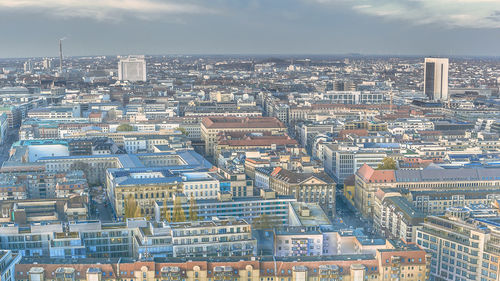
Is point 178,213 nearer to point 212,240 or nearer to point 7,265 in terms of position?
point 212,240

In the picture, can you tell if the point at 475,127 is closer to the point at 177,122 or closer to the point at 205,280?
the point at 177,122

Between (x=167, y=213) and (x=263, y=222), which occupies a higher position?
(x=167, y=213)

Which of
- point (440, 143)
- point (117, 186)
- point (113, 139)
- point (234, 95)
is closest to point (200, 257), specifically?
point (117, 186)

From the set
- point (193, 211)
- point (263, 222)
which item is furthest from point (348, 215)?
point (193, 211)

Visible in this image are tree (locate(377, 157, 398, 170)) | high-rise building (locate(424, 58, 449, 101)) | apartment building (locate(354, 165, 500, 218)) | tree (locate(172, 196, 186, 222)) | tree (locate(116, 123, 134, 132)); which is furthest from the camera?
high-rise building (locate(424, 58, 449, 101))

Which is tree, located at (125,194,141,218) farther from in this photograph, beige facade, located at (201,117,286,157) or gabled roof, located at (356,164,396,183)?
beige facade, located at (201,117,286,157)

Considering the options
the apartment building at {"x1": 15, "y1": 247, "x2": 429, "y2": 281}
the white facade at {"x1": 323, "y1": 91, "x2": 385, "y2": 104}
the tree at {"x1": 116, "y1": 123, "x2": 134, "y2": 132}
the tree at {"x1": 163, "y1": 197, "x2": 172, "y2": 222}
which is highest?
the white facade at {"x1": 323, "y1": 91, "x2": 385, "y2": 104}

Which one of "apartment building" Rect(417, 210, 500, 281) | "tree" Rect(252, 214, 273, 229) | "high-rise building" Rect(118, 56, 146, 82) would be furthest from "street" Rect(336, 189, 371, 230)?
"high-rise building" Rect(118, 56, 146, 82)
